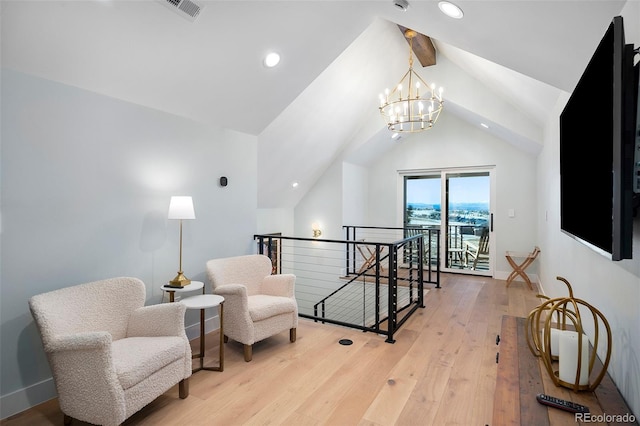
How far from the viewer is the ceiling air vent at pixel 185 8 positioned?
2263 millimetres

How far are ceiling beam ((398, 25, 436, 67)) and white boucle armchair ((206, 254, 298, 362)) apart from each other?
3.58 m

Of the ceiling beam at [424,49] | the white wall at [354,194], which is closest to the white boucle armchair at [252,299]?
the white wall at [354,194]

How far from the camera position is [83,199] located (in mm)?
2561

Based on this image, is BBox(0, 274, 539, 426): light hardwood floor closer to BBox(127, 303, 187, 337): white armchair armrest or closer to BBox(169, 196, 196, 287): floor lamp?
BBox(127, 303, 187, 337): white armchair armrest

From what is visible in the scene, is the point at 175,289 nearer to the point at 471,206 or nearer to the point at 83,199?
the point at 83,199

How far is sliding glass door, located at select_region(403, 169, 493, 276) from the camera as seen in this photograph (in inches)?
254

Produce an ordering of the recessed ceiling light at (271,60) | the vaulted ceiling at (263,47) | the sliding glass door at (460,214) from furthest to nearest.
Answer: the sliding glass door at (460,214) → the recessed ceiling light at (271,60) → the vaulted ceiling at (263,47)

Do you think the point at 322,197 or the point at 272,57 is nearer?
the point at 272,57

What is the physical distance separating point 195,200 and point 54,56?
1.59m

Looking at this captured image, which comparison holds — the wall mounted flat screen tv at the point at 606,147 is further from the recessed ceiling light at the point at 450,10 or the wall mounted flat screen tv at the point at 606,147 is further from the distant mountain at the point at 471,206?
the distant mountain at the point at 471,206

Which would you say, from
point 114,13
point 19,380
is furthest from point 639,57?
point 19,380

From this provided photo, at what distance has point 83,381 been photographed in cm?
189

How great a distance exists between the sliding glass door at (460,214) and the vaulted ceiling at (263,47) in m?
1.77

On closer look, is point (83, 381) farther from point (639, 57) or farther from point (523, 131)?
point (523, 131)
